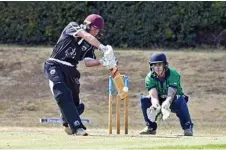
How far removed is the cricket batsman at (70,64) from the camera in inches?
610

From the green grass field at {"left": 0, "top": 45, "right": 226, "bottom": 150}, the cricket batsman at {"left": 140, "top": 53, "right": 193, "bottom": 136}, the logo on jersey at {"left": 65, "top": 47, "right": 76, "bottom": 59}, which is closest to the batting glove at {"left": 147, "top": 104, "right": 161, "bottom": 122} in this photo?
the cricket batsman at {"left": 140, "top": 53, "right": 193, "bottom": 136}

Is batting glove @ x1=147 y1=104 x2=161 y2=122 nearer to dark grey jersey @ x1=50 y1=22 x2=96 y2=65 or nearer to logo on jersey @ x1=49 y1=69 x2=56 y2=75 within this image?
dark grey jersey @ x1=50 y1=22 x2=96 y2=65

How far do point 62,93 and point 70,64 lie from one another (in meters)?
0.47

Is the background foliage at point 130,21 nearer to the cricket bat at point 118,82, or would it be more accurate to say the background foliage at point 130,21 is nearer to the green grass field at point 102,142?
the cricket bat at point 118,82

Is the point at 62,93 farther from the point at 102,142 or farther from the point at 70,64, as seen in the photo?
the point at 102,142

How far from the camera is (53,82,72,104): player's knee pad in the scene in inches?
610

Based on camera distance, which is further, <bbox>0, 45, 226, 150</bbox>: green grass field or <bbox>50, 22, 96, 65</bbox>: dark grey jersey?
<bbox>0, 45, 226, 150</bbox>: green grass field

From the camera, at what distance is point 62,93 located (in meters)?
15.5

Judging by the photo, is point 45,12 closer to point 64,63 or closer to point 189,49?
point 189,49

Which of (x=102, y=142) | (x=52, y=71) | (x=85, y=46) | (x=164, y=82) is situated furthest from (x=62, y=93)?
(x=164, y=82)

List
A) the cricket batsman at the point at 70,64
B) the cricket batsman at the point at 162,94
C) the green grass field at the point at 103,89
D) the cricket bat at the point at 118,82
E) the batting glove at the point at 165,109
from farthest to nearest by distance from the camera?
the green grass field at the point at 103,89 → the cricket batsman at the point at 162,94 → the batting glove at the point at 165,109 → the cricket batsman at the point at 70,64 → the cricket bat at the point at 118,82

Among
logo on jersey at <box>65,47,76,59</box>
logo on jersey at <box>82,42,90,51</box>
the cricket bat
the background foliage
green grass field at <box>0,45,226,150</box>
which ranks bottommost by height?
green grass field at <box>0,45,226,150</box>

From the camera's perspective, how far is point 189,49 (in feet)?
89.9

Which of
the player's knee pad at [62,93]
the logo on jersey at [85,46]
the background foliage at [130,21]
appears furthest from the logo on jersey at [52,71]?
the background foliage at [130,21]
